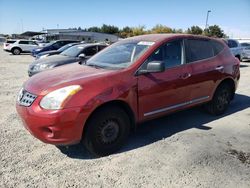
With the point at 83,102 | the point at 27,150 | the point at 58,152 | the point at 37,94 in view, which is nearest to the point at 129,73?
the point at 83,102

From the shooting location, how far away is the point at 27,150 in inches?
156

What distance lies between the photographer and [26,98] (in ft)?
11.8

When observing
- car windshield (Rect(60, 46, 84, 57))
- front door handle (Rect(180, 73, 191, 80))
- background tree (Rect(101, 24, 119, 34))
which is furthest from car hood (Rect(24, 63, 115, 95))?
background tree (Rect(101, 24, 119, 34))

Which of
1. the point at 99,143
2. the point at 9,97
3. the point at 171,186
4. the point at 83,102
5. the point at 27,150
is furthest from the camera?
the point at 9,97

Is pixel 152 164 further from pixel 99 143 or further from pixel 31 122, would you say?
pixel 31 122

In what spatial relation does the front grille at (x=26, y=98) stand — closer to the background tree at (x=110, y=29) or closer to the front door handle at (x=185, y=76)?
the front door handle at (x=185, y=76)

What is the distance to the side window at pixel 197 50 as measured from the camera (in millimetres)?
4762

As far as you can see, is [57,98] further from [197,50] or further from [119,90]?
[197,50]

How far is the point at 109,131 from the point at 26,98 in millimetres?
1238

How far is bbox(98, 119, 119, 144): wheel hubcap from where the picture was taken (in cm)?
368

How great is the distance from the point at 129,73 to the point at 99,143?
43.2 inches

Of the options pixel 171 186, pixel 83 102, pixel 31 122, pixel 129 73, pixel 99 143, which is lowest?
pixel 171 186

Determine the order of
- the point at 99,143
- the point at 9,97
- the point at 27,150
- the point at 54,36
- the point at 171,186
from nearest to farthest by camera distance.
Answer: the point at 171,186
the point at 99,143
the point at 27,150
the point at 9,97
the point at 54,36

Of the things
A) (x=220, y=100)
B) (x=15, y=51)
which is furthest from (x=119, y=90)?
(x=15, y=51)
